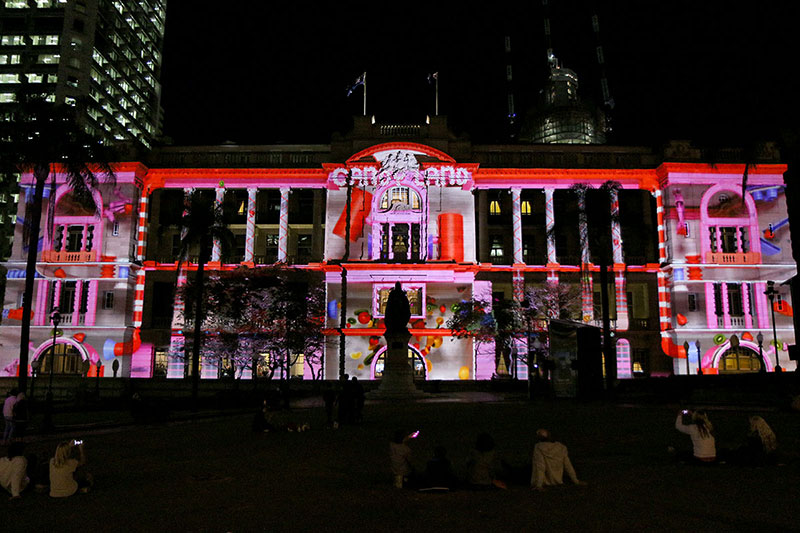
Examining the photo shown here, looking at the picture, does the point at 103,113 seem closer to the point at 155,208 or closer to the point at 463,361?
the point at 155,208

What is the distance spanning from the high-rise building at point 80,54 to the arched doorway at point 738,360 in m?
85.6

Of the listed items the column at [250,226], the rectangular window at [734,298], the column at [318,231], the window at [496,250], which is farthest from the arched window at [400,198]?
the rectangular window at [734,298]

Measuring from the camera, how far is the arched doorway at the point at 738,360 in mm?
54594

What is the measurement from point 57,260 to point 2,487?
2027 inches

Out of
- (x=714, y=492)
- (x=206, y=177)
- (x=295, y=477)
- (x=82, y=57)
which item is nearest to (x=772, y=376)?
(x=714, y=492)

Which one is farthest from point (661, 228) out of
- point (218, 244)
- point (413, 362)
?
point (218, 244)

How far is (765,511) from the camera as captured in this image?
902 cm

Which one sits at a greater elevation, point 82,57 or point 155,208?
point 82,57

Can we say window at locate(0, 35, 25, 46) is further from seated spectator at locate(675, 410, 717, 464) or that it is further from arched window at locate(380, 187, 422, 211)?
seated spectator at locate(675, 410, 717, 464)

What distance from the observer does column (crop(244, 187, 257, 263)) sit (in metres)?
59.9

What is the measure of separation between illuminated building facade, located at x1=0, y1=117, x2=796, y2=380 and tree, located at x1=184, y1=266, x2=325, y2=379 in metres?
2.18

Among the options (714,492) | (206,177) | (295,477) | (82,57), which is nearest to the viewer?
(714,492)

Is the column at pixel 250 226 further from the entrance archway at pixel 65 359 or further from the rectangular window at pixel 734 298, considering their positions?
the rectangular window at pixel 734 298

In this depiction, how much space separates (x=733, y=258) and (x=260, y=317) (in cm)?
3833
